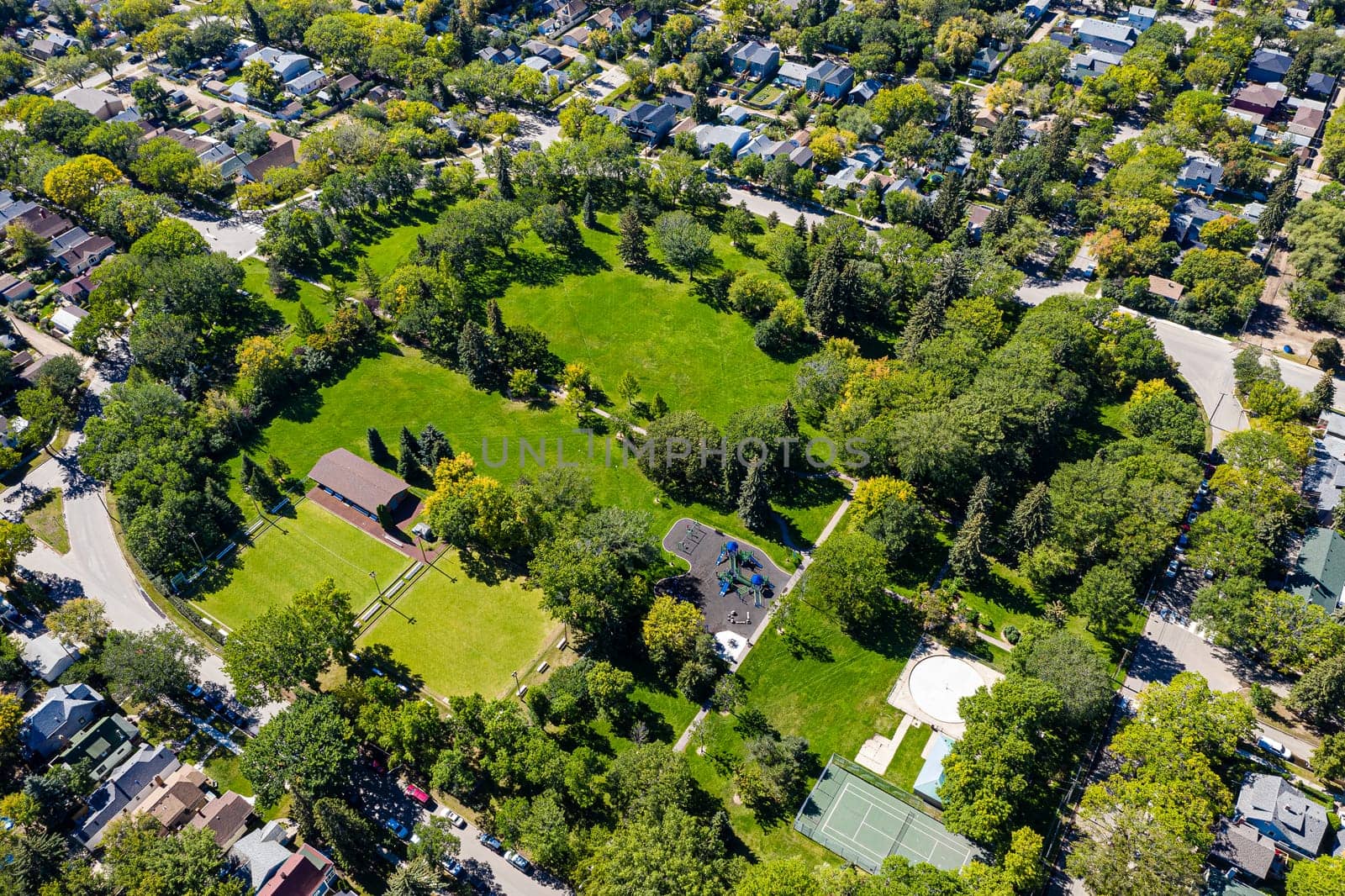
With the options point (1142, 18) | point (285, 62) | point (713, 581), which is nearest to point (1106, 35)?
point (1142, 18)

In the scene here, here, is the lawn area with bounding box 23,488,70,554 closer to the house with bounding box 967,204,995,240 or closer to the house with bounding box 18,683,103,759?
the house with bounding box 18,683,103,759

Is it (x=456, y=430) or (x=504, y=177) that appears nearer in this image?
(x=456, y=430)

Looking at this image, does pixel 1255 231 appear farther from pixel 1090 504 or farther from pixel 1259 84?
pixel 1090 504

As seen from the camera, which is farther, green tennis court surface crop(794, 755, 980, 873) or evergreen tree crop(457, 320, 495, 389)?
evergreen tree crop(457, 320, 495, 389)

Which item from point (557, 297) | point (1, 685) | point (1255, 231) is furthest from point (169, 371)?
point (1255, 231)

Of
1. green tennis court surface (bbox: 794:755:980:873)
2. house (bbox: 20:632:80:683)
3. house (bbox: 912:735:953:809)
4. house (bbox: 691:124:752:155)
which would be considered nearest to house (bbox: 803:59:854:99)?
house (bbox: 691:124:752:155)

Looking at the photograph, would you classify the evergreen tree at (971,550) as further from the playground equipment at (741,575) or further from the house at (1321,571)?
the house at (1321,571)

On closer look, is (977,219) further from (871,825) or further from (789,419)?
(871,825)
